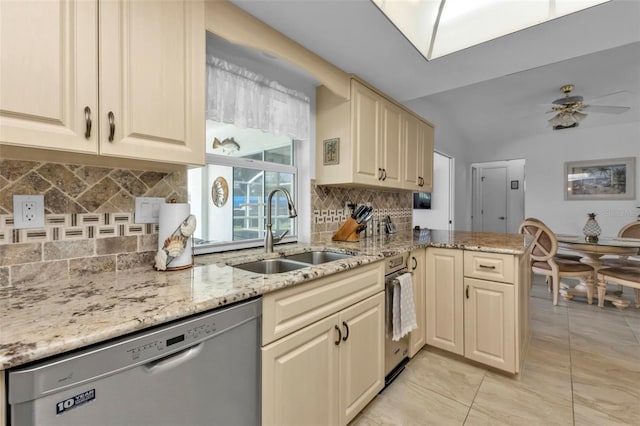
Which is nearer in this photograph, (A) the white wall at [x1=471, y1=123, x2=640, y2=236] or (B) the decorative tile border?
(B) the decorative tile border

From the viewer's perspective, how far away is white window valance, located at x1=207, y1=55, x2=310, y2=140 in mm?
1545

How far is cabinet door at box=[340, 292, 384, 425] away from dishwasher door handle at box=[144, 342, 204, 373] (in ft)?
2.31

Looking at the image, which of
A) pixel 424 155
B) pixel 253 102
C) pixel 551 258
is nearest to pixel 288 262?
pixel 253 102

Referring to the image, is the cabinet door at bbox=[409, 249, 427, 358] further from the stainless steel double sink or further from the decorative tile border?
the decorative tile border

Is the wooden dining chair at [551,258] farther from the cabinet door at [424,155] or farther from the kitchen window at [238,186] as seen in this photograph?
the kitchen window at [238,186]

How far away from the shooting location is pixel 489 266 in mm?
1933

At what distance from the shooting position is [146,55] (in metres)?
1.02

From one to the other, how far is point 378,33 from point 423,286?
1.72 meters

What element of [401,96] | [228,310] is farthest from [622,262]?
[228,310]

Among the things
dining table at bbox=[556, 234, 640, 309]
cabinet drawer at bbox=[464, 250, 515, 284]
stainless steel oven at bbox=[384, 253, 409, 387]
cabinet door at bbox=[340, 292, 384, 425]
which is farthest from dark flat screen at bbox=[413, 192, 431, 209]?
cabinet door at bbox=[340, 292, 384, 425]

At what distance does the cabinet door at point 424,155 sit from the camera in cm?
292

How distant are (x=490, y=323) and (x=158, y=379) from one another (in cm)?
200

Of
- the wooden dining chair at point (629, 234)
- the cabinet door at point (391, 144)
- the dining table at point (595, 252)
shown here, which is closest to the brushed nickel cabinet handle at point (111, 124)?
the cabinet door at point (391, 144)

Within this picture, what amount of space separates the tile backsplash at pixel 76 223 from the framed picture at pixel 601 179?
227 inches
